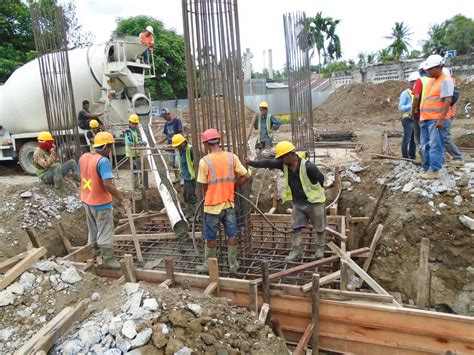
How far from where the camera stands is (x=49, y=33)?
777cm

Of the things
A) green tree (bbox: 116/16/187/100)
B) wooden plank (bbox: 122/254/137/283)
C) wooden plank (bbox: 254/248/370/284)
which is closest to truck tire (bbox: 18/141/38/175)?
wooden plank (bbox: 122/254/137/283)

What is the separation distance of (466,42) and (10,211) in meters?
34.7

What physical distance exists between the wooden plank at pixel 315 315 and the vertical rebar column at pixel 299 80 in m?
5.06

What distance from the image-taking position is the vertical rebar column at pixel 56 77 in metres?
7.67

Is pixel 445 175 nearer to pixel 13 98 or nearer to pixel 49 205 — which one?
pixel 49 205

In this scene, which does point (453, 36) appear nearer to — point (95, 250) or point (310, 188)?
point (310, 188)

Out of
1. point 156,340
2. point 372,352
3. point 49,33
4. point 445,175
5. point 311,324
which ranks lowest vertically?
point 372,352

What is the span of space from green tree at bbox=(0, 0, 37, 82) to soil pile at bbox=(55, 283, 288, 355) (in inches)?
675

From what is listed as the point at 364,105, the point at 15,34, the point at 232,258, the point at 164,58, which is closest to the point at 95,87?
the point at 232,258

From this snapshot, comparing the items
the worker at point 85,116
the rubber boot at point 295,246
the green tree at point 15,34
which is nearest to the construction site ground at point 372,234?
the rubber boot at point 295,246

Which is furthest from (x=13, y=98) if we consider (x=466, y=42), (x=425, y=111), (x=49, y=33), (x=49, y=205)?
(x=466, y=42)

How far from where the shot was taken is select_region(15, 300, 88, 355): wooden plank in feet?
9.39

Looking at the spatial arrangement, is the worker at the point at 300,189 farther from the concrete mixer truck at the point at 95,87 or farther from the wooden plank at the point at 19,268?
the concrete mixer truck at the point at 95,87

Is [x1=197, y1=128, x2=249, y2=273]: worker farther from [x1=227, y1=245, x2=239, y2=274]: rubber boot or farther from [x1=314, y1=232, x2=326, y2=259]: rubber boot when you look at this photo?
[x1=314, y1=232, x2=326, y2=259]: rubber boot
